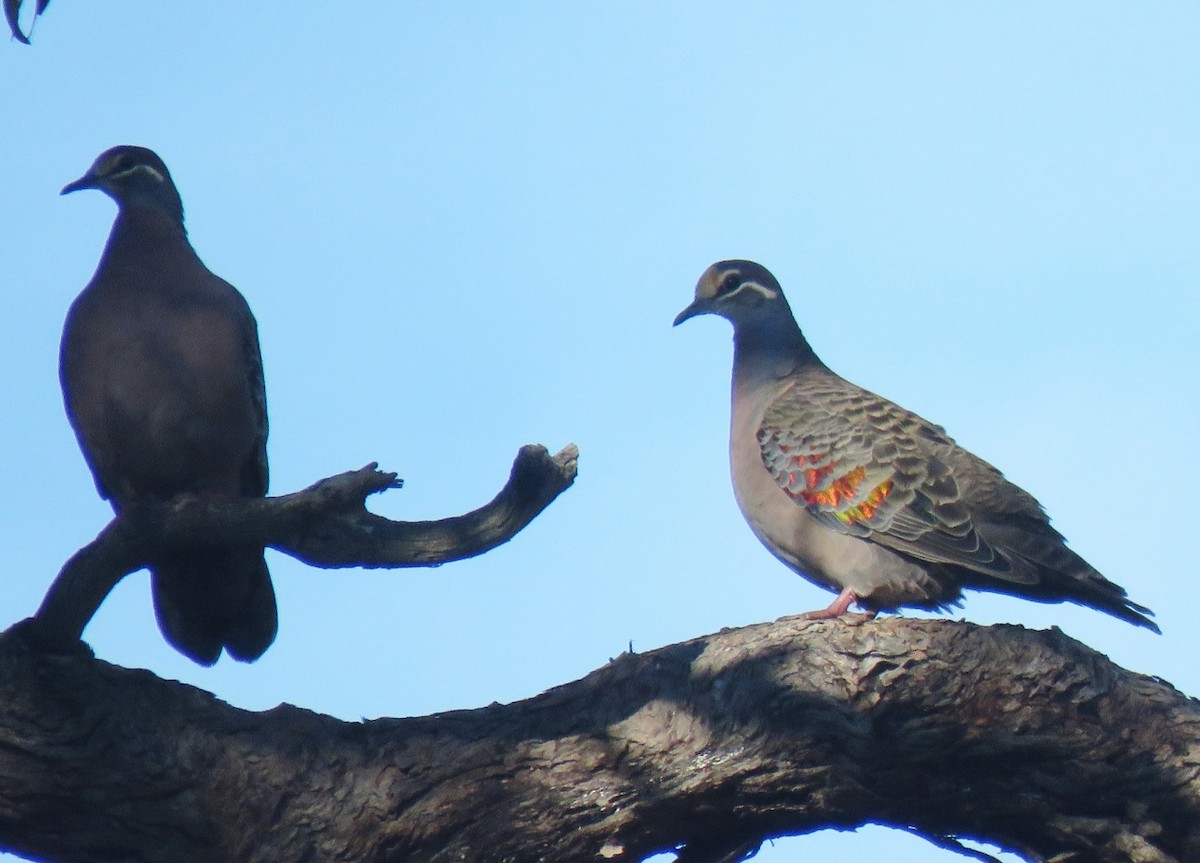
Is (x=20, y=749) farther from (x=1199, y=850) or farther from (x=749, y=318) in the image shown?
(x=749, y=318)

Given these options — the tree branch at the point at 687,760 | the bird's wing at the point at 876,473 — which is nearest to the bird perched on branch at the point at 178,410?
the tree branch at the point at 687,760

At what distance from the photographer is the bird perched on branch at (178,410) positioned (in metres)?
5.47

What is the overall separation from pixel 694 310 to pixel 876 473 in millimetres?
1544

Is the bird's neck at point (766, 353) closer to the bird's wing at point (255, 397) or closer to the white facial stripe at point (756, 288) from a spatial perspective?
the white facial stripe at point (756, 288)

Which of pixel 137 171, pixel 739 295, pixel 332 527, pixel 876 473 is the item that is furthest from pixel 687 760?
pixel 137 171

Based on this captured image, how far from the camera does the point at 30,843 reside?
159 inches

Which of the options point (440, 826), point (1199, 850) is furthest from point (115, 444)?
point (1199, 850)

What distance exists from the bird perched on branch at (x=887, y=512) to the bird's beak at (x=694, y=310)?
31.1 inches

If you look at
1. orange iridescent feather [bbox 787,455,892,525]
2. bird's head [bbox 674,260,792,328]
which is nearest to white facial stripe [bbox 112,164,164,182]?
bird's head [bbox 674,260,792,328]

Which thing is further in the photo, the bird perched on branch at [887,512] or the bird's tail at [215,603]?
the bird perched on branch at [887,512]

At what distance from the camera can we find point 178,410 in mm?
5586

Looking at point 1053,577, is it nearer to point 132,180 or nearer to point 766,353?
point 766,353

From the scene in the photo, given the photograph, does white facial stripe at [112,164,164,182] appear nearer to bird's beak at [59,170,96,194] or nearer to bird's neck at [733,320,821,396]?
bird's beak at [59,170,96,194]

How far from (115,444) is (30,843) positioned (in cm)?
188
